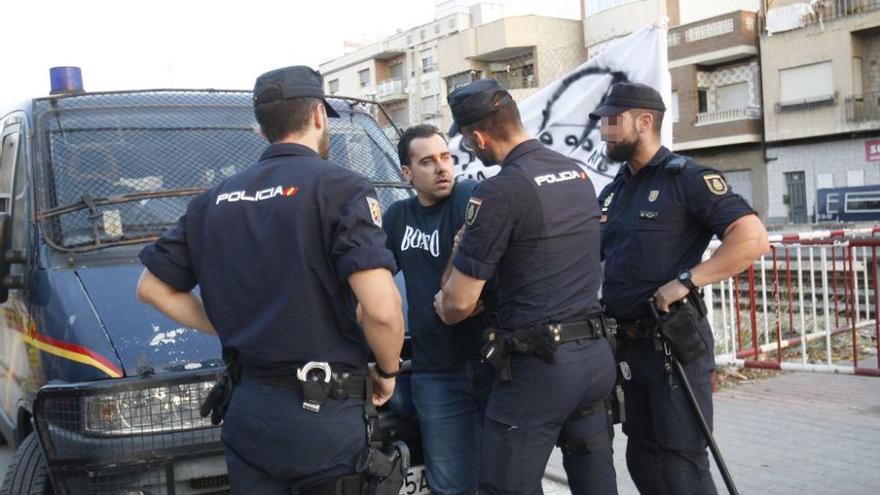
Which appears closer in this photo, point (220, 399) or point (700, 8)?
point (220, 399)

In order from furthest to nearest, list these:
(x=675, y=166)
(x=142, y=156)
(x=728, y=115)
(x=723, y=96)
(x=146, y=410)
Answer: (x=723, y=96) → (x=728, y=115) → (x=142, y=156) → (x=675, y=166) → (x=146, y=410)

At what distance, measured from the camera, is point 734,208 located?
360 centimetres

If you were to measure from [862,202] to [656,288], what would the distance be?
25443 millimetres

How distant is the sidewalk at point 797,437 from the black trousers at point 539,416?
1.97 m

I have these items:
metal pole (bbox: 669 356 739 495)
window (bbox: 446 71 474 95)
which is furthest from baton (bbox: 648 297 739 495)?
window (bbox: 446 71 474 95)

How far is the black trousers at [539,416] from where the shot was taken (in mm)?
3217

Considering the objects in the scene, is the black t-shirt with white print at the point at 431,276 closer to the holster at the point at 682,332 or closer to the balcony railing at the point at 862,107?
the holster at the point at 682,332

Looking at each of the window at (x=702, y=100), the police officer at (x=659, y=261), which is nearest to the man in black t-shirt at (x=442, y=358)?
the police officer at (x=659, y=261)

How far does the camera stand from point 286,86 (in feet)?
9.07

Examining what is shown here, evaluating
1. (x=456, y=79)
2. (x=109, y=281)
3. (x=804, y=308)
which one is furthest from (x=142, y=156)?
(x=456, y=79)

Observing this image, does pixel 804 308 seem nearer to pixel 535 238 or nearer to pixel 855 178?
pixel 535 238

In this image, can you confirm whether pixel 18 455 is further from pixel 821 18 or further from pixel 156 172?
pixel 821 18

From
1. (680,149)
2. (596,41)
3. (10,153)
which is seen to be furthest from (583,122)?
(596,41)

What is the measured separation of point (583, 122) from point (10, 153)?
4.16 metres
